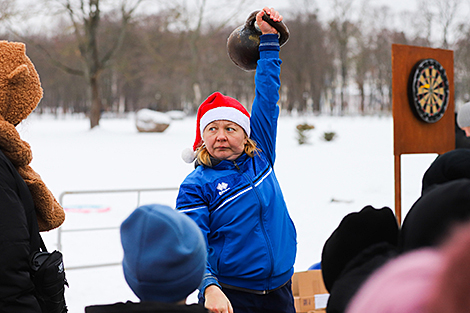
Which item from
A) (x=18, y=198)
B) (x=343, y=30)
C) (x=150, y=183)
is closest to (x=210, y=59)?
(x=343, y=30)

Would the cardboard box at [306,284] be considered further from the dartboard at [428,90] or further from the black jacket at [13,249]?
the dartboard at [428,90]

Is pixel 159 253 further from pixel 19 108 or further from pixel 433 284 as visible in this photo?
pixel 19 108

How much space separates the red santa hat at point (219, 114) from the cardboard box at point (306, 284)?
149 cm

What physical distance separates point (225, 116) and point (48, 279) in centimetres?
106

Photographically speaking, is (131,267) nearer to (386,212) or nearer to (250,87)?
(386,212)

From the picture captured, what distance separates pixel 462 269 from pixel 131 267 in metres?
0.72

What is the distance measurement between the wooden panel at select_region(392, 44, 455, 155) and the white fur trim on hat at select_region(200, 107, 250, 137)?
2723 mm

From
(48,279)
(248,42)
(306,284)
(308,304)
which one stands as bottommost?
(308,304)

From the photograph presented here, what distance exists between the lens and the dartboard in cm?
455

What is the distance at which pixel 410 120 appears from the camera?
15.3 feet

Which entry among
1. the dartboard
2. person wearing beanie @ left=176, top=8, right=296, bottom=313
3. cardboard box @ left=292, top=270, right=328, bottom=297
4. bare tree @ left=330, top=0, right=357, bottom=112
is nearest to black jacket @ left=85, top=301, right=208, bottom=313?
person wearing beanie @ left=176, top=8, right=296, bottom=313

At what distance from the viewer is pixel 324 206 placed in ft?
26.2

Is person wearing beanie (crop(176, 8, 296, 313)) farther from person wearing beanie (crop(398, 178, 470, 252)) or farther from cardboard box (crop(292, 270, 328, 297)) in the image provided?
person wearing beanie (crop(398, 178, 470, 252))

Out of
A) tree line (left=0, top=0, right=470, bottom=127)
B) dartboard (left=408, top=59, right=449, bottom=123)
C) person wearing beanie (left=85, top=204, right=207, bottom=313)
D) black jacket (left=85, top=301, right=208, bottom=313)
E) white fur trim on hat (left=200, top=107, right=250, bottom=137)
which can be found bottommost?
black jacket (left=85, top=301, right=208, bottom=313)
